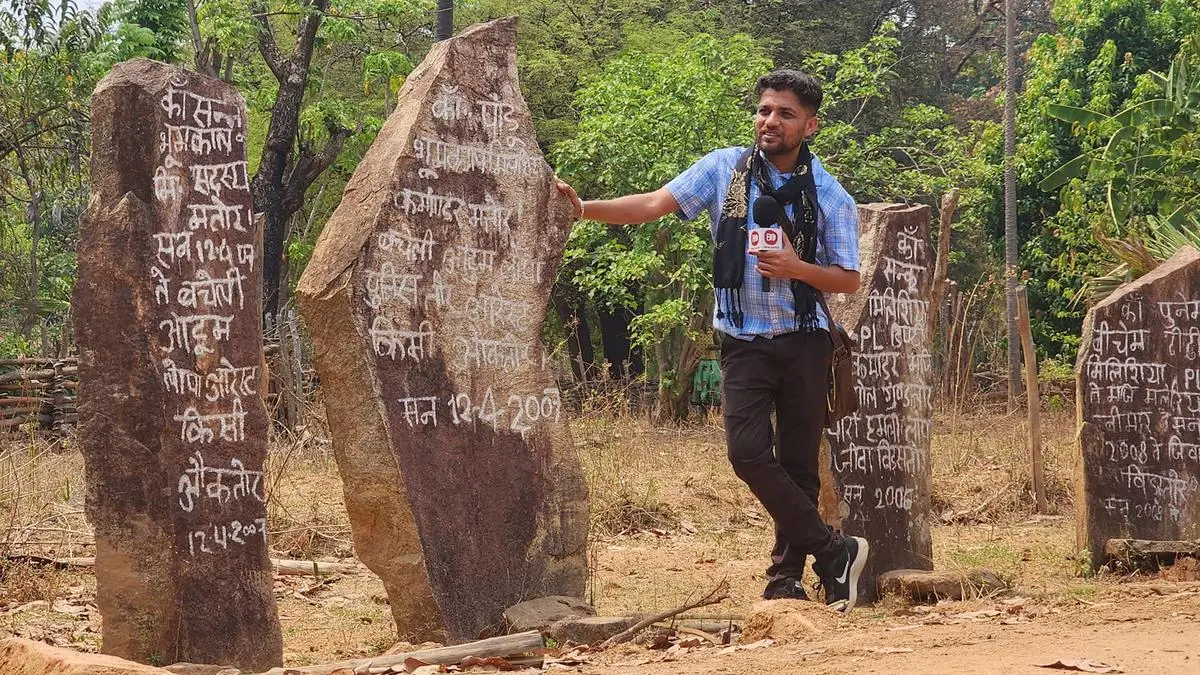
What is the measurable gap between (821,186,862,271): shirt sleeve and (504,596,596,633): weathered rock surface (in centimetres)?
171

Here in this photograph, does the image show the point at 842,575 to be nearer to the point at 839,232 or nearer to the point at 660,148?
the point at 839,232

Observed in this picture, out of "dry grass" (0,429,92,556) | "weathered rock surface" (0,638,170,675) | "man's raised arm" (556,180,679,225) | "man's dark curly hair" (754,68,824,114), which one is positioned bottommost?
"weathered rock surface" (0,638,170,675)

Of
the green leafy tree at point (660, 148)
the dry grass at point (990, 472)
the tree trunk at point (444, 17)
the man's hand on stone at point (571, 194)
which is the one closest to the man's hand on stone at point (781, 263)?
the man's hand on stone at point (571, 194)

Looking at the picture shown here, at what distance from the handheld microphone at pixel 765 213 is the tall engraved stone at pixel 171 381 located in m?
1.96

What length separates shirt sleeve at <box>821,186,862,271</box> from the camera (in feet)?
19.2

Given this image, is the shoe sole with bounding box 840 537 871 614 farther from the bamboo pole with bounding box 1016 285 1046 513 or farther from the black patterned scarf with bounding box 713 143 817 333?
the bamboo pole with bounding box 1016 285 1046 513

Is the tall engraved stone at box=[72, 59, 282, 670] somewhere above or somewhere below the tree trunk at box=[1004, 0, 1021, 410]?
below

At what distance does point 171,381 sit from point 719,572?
3928 millimetres

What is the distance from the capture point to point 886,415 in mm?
7117

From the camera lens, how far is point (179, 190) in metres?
5.43

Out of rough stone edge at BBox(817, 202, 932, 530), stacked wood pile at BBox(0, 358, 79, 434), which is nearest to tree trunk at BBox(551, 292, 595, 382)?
stacked wood pile at BBox(0, 358, 79, 434)

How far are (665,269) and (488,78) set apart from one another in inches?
460

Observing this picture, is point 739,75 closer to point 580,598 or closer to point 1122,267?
point 1122,267

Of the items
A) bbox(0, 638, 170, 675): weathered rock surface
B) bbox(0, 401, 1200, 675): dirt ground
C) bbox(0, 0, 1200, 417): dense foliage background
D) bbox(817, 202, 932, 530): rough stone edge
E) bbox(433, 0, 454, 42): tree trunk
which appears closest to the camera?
bbox(0, 638, 170, 675): weathered rock surface
